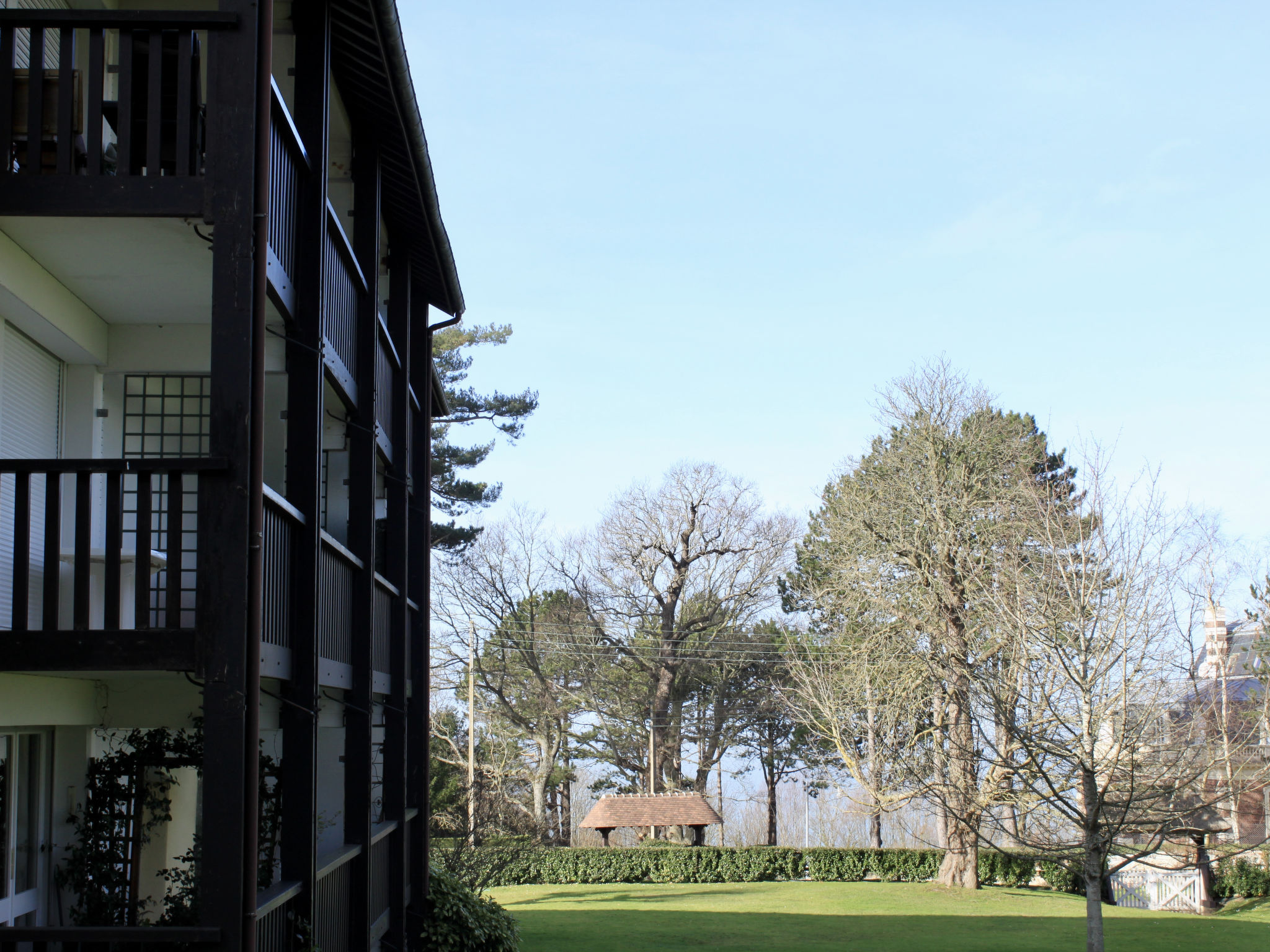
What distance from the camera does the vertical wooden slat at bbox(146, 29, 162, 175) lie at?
549 cm

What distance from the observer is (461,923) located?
1270 cm

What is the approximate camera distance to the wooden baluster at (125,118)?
18.0 feet

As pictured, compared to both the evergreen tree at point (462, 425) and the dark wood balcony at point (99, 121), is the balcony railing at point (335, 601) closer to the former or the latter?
the dark wood balcony at point (99, 121)

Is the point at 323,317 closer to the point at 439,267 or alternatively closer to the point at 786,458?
the point at 439,267

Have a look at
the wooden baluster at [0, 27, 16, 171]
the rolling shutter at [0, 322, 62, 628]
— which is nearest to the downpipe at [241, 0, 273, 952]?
the wooden baluster at [0, 27, 16, 171]

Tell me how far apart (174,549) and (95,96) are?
7.46ft

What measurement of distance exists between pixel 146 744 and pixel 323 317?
4.36m

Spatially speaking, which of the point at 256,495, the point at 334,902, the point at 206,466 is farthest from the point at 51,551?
the point at 334,902

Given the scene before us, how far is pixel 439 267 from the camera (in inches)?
509

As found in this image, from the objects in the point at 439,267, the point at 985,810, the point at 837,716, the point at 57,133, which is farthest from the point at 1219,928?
the point at 57,133

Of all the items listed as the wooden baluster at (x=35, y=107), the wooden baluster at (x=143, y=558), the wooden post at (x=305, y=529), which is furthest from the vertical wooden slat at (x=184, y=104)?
the wooden baluster at (x=143, y=558)

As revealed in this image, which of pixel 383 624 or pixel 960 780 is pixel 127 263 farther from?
pixel 960 780

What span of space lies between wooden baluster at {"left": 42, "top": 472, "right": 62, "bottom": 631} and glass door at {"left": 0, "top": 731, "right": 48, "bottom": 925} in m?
3.30

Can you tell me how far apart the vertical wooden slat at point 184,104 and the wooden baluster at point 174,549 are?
1585 millimetres
